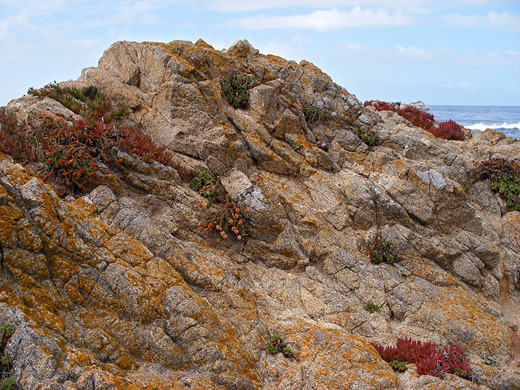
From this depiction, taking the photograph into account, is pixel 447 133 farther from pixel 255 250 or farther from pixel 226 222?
pixel 226 222

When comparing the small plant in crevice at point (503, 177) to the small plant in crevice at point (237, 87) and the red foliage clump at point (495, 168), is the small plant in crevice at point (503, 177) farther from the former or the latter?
the small plant in crevice at point (237, 87)

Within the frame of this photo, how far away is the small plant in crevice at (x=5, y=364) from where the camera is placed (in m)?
5.16

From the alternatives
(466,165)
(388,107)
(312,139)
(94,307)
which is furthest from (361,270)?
(388,107)

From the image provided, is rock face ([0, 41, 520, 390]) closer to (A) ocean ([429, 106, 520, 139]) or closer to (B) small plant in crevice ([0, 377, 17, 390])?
(B) small plant in crevice ([0, 377, 17, 390])

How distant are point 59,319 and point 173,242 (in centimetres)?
350

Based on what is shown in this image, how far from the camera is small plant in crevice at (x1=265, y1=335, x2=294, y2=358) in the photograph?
330 inches

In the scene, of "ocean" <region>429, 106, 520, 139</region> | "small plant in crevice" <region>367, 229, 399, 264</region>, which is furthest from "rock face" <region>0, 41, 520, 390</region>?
"ocean" <region>429, 106, 520, 139</region>

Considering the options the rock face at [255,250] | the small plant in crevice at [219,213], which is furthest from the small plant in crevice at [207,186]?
the rock face at [255,250]

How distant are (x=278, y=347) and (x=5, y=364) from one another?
18.4ft

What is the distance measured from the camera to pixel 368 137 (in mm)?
16859

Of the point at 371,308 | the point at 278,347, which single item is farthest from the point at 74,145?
the point at 371,308

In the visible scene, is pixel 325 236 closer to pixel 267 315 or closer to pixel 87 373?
pixel 267 315

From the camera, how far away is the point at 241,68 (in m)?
15.6

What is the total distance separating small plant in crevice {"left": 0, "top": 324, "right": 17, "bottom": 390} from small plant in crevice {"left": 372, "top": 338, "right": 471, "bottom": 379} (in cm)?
799
